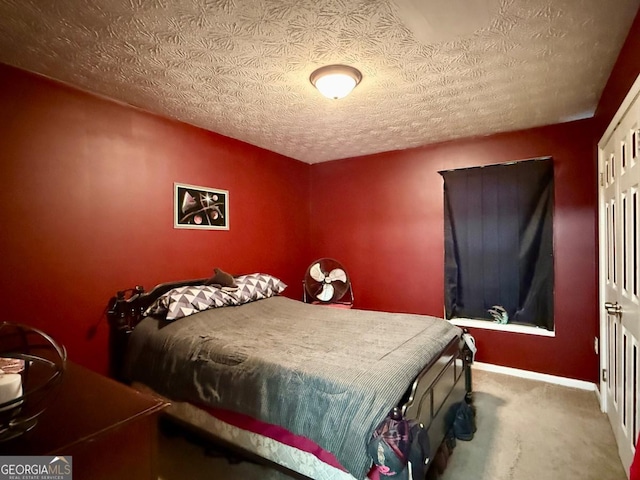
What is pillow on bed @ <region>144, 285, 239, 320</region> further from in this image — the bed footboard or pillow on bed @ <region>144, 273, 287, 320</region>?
the bed footboard

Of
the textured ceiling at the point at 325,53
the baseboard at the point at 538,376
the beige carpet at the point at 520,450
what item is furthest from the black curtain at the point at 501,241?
the beige carpet at the point at 520,450

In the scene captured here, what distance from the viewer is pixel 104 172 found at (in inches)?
95.3

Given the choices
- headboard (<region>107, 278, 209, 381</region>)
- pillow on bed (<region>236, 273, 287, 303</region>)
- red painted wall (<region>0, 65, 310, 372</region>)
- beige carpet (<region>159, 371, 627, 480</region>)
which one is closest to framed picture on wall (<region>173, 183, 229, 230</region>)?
red painted wall (<region>0, 65, 310, 372</region>)

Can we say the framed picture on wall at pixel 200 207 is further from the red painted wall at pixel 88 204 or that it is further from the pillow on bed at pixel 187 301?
the pillow on bed at pixel 187 301

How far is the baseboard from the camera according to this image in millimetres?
2917

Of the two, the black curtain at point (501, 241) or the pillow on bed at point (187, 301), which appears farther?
the black curtain at point (501, 241)

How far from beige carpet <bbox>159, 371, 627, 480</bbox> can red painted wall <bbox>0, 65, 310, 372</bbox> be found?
1.05m

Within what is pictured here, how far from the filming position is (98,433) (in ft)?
2.62

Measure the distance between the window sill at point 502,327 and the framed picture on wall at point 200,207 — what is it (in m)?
2.69

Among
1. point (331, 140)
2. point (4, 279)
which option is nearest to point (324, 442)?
point (4, 279)

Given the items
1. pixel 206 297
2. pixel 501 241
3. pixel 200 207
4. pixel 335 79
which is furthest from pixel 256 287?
pixel 501 241

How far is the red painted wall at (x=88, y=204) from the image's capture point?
202cm

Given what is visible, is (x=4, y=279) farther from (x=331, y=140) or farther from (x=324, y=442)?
(x=331, y=140)

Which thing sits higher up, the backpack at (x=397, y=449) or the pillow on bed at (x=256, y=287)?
the pillow on bed at (x=256, y=287)
